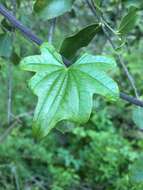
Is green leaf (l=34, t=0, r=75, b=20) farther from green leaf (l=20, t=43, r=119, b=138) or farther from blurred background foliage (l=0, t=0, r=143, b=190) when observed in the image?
blurred background foliage (l=0, t=0, r=143, b=190)

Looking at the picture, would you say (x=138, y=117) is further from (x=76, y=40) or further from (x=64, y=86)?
(x=64, y=86)

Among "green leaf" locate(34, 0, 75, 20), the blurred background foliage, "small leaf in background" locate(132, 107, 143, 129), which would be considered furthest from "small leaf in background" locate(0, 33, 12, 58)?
the blurred background foliage

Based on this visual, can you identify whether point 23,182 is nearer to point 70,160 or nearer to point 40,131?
point 70,160

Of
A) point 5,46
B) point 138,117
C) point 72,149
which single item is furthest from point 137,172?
point 72,149

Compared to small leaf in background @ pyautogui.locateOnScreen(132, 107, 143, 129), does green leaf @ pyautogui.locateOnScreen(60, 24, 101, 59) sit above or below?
above

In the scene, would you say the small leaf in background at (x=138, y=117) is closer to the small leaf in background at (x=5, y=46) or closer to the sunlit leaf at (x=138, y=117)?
the sunlit leaf at (x=138, y=117)

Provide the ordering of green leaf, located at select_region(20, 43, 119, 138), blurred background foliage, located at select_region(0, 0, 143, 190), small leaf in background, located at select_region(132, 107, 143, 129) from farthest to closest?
1. blurred background foliage, located at select_region(0, 0, 143, 190)
2. small leaf in background, located at select_region(132, 107, 143, 129)
3. green leaf, located at select_region(20, 43, 119, 138)
